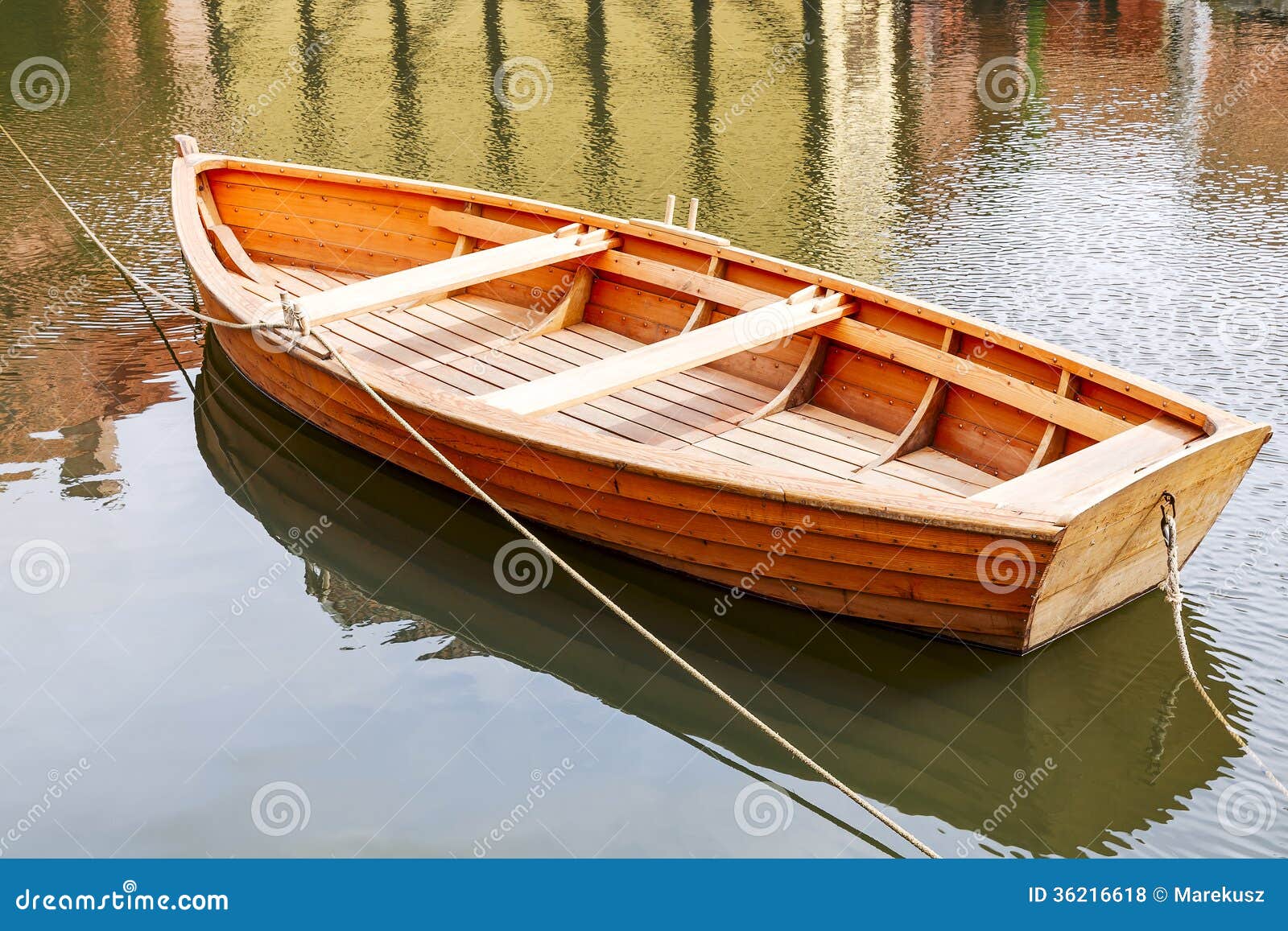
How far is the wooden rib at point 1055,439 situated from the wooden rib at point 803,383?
1349 mm

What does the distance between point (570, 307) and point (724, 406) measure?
1463 mm

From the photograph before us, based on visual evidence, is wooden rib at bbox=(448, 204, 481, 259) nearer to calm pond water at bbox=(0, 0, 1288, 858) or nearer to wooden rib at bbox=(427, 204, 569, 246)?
wooden rib at bbox=(427, 204, 569, 246)

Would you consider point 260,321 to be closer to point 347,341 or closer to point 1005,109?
point 347,341

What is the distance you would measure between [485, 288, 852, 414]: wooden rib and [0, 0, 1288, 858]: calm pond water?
0.81 meters

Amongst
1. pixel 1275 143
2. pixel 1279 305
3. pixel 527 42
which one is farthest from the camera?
pixel 527 42

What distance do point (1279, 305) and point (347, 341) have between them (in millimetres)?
6403

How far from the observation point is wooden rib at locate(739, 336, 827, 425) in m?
6.62

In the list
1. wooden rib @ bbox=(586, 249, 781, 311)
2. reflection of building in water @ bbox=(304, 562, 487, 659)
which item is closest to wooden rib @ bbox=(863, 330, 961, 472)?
wooden rib @ bbox=(586, 249, 781, 311)

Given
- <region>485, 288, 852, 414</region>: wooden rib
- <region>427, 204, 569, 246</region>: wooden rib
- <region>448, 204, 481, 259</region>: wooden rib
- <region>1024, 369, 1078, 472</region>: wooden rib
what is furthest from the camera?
<region>448, 204, 481, 259</region>: wooden rib

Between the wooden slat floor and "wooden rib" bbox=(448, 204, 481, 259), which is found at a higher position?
"wooden rib" bbox=(448, 204, 481, 259)

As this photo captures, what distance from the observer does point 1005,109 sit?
14.2m

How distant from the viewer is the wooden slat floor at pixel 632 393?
20.0 ft

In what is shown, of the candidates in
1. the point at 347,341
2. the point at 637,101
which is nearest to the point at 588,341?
the point at 347,341

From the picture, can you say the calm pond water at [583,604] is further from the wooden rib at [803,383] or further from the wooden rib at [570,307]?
the wooden rib at [570,307]
